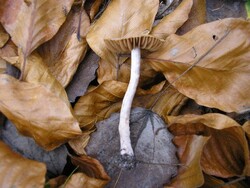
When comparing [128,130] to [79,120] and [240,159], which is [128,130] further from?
[240,159]

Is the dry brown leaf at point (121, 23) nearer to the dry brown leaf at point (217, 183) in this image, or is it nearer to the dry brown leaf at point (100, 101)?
the dry brown leaf at point (100, 101)

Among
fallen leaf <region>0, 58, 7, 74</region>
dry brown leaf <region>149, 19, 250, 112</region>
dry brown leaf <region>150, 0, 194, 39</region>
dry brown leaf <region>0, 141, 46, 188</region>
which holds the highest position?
dry brown leaf <region>150, 0, 194, 39</region>

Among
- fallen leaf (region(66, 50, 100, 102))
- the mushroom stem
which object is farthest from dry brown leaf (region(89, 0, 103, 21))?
the mushroom stem

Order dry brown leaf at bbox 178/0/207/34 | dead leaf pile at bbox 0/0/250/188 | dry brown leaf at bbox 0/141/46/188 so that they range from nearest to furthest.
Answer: dry brown leaf at bbox 0/141/46/188, dead leaf pile at bbox 0/0/250/188, dry brown leaf at bbox 178/0/207/34

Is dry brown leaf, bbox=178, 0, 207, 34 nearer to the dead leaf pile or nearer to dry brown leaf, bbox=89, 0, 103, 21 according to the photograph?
the dead leaf pile

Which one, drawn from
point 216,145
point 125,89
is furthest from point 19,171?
point 216,145

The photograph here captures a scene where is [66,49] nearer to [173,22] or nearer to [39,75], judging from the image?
[39,75]

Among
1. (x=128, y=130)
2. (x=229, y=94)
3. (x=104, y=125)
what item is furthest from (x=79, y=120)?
(x=229, y=94)
